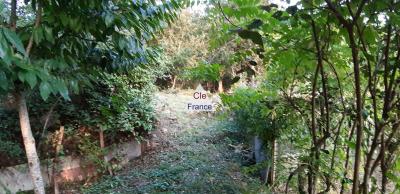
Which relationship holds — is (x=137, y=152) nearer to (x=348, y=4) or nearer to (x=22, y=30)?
(x=22, y=30)

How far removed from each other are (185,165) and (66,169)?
1458mm

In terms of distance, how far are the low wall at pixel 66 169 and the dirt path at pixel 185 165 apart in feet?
0.59

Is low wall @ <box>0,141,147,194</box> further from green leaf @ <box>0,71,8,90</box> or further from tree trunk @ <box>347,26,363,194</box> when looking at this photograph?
tree trunk @ <box>347,26,363,194</box>

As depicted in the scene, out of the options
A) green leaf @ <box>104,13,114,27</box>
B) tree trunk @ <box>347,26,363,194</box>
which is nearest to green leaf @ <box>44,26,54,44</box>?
green leaf @ <box>104,13,114,27</box>

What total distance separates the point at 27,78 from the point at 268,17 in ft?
3.02

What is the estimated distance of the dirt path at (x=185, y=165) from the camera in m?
3.87

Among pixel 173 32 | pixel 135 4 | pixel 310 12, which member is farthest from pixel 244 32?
pixel 173 32

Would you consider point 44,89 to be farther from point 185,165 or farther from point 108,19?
point 185,165

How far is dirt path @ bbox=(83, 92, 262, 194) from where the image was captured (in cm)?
387

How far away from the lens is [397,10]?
0.81 m

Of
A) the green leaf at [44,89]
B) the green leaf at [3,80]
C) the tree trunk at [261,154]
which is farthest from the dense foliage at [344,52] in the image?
the tree trunk at [261,154]

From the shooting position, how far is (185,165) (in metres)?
4.59

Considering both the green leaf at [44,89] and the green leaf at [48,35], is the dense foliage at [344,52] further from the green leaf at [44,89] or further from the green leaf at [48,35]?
the green leaf at [48,35]

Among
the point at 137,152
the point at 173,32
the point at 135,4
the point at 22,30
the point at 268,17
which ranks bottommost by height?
the point at 137,152
